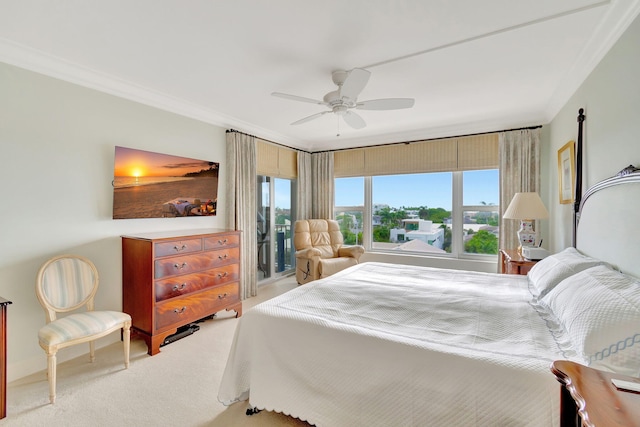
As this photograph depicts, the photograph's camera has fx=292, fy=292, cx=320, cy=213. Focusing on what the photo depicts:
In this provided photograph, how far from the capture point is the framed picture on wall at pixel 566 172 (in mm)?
2785

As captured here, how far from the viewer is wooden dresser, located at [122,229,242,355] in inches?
108

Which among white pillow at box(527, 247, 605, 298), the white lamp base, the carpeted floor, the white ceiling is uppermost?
the white ceiling

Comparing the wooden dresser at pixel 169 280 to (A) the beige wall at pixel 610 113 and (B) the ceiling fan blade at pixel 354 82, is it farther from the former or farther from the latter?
(A) the beige wall at pixel 610 113

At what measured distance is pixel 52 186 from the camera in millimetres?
2516

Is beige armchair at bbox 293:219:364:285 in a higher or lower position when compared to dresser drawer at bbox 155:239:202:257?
lower

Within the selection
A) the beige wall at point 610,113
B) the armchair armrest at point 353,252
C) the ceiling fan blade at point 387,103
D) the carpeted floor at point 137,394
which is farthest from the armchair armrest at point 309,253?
the beige wall at point 610,113

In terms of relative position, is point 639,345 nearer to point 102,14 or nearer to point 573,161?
point 573,161

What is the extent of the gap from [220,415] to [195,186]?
254 cm

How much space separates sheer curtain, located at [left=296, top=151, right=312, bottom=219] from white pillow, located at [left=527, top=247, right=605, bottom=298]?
152 inches

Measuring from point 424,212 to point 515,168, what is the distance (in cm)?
147

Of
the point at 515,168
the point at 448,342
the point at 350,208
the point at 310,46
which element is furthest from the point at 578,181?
the point at 350,208

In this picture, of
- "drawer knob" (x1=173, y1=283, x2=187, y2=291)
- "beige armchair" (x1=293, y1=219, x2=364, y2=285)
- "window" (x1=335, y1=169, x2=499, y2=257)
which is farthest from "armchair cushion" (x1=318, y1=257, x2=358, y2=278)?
"drawer knob" (x1=173, y1=283, x2=187, y2=291)

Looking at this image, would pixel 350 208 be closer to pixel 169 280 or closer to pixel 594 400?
pixel 169 280

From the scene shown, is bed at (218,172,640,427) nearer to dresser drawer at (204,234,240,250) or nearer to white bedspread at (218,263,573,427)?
white bedspread at (218,263,573,427)
